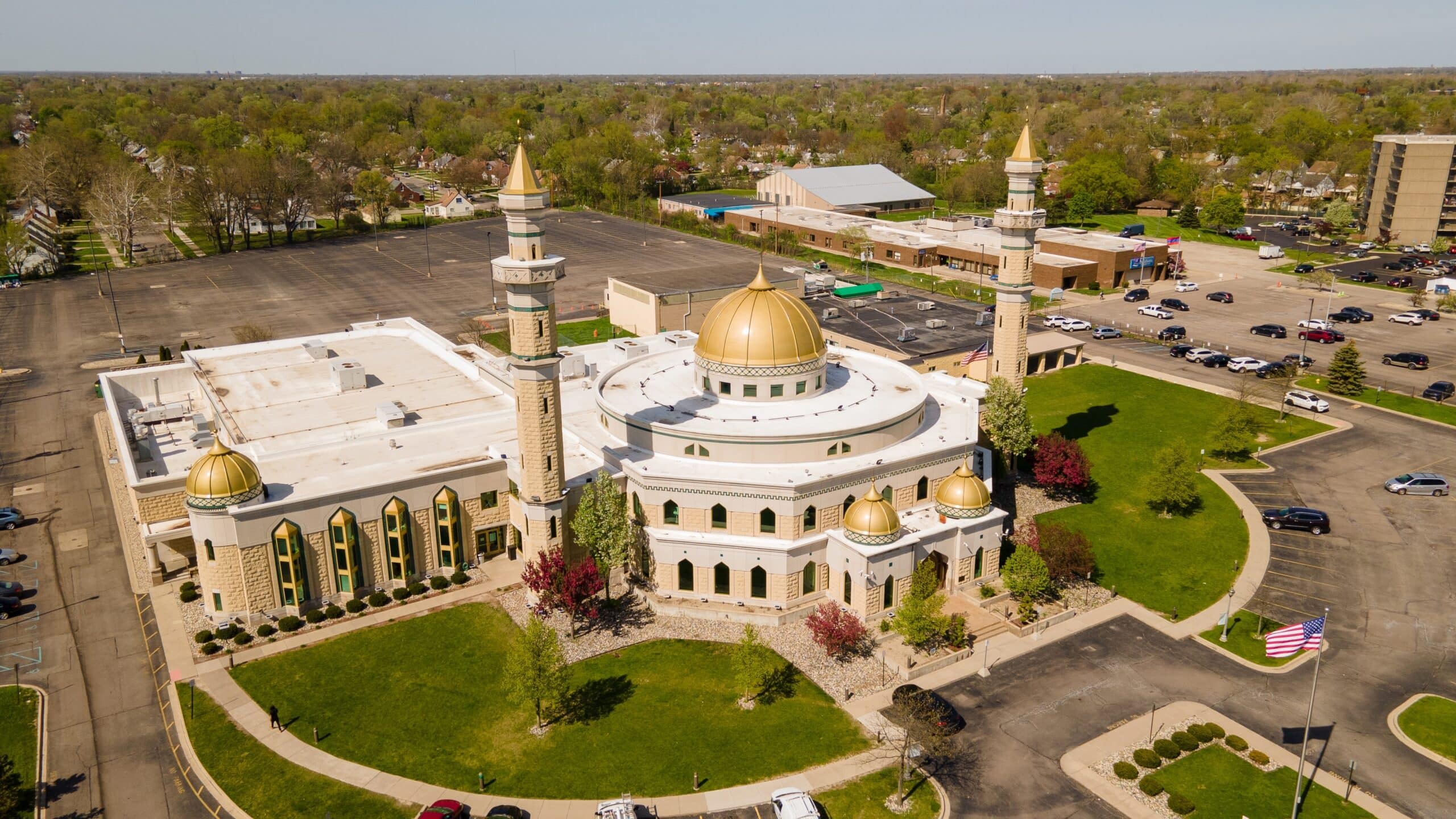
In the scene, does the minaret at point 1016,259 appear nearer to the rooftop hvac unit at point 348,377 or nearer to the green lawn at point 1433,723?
the green lawn at point 1433,723

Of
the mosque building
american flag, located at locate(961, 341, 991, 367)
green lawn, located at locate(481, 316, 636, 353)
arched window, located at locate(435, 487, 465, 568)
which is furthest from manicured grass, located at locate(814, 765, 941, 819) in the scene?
green lawn, located at locate(481, 316, 636, 353)

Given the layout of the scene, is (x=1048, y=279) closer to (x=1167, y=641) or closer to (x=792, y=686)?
(x=1167, y=641)

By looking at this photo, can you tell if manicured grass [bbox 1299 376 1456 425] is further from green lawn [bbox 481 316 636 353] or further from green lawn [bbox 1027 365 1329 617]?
green lawn [bbox 481 316 636 353]

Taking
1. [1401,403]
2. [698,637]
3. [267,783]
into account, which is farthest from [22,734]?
[1401,403]

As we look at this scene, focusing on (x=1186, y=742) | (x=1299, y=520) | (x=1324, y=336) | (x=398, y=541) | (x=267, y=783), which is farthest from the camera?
(x=1324, y=336)

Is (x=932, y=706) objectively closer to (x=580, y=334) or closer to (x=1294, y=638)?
(x=1294, y=638)
